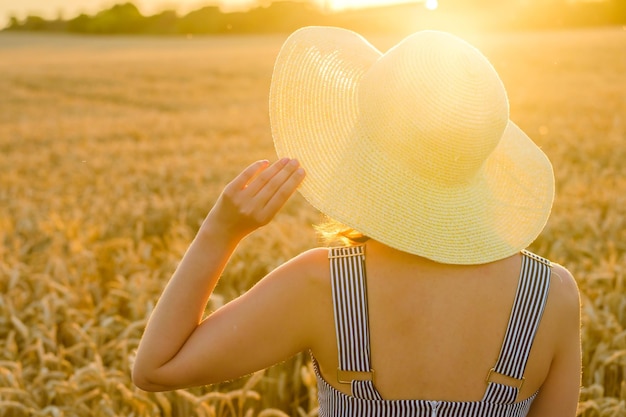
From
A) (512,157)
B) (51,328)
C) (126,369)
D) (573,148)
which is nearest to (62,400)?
(126,369)

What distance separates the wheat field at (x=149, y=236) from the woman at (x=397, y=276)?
113cm

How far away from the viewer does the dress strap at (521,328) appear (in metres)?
1.36

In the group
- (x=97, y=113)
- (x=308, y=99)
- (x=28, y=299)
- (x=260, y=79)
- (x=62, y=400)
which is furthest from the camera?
(x=260, y=79)

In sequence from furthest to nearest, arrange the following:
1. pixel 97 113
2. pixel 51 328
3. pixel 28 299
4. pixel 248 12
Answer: pixel 248 12
pixel 97 113
pixel 28 299
pixel 51 328

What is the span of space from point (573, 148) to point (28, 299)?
7.80 metres

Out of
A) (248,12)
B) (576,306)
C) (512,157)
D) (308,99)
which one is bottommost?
(576,306)

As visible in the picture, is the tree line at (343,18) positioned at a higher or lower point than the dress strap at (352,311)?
higher

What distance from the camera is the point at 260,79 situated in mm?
26422

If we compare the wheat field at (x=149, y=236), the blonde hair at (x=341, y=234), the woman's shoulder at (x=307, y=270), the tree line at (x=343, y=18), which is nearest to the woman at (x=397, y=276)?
the woman's shoulder at (x=307, y=270)

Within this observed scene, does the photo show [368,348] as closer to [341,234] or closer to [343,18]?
[341,234]

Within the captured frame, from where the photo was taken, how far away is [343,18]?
58.5 metres

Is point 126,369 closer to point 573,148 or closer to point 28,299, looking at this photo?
point 28,299

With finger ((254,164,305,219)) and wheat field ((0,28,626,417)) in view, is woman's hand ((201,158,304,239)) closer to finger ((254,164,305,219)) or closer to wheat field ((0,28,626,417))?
finger ((254,164,305,219))

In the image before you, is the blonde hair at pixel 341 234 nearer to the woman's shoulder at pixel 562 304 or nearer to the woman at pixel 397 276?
the woman at pixel 397 276
